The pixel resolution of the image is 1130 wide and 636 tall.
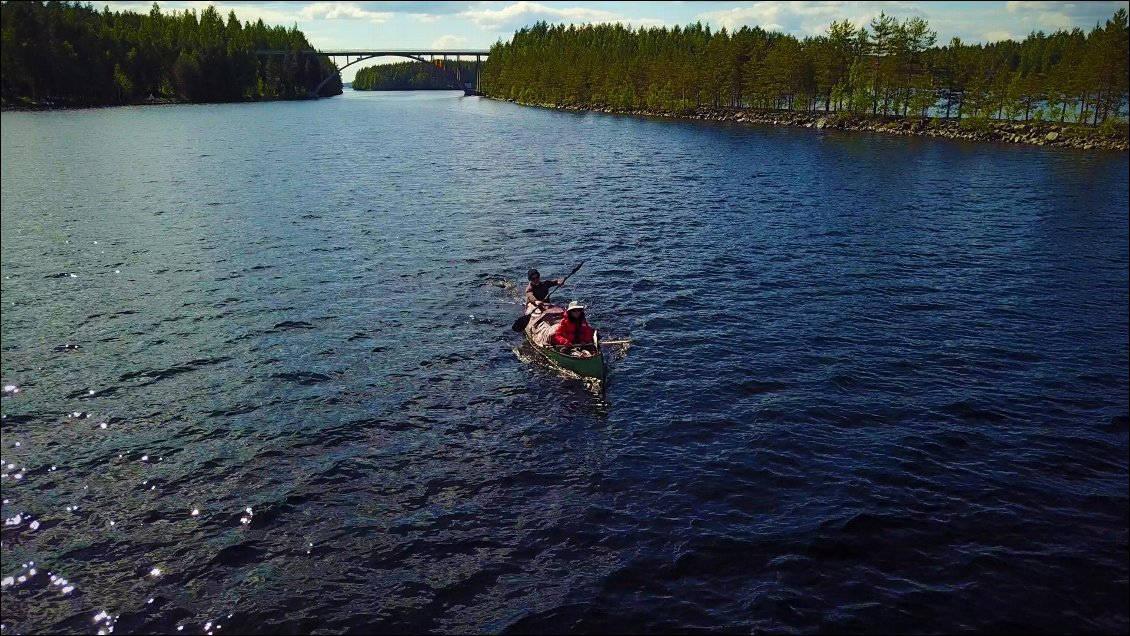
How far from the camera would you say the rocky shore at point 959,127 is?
3706 inches

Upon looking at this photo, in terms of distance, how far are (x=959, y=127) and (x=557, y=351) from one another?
108 m

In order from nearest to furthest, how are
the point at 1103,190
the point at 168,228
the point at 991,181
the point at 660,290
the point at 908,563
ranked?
the point at 908,563
the point at 660,290
the point at 168,228
the point at 1103,190
the point at 991,181

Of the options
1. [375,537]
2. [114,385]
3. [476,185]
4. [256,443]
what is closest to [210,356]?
[114,385]

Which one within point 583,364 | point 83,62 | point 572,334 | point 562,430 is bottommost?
point 562,430

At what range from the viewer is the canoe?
2502cm

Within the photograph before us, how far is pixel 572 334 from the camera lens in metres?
26.0

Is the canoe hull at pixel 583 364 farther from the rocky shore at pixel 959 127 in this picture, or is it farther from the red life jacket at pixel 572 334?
the rocky shore at pixel 959 127

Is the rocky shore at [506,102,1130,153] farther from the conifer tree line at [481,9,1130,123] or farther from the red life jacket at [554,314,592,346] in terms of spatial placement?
the red life jacket at [554,314,592,346]

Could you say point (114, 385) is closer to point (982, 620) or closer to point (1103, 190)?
point (982, 620)

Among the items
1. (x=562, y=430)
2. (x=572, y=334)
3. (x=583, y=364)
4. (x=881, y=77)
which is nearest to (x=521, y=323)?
(x=572, y=334)

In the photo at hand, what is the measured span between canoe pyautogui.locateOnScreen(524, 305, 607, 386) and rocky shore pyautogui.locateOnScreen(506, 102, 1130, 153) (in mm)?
96448

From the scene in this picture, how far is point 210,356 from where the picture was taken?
2745cm

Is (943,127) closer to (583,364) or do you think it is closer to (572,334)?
(572,334)

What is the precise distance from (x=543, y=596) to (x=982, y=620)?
30.0 ft
